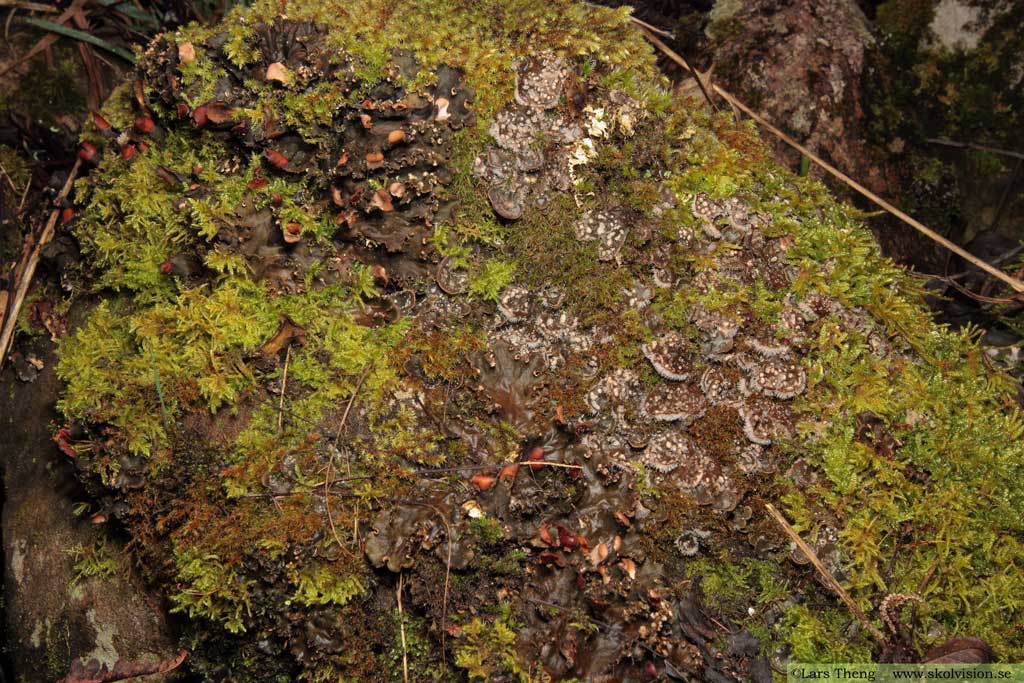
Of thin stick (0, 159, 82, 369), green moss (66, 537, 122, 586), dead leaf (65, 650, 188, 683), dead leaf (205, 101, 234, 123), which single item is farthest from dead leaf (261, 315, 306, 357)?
thin stick (0, 159, 82, 369)

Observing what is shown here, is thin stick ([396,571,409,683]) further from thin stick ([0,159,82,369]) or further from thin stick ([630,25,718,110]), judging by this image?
thin stick ([630,25,718,110])

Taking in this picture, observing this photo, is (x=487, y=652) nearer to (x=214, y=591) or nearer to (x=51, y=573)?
(x=214, y=591)

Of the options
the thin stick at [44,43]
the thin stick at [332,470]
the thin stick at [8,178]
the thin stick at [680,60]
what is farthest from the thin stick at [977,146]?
the thin stick at [8,178]

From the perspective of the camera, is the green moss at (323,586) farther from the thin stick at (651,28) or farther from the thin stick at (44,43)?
the thin stick at (44,43)

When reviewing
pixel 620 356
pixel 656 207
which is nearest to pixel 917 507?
pixel 620 356

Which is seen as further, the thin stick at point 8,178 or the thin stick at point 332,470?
the thin stick at point 8,178
